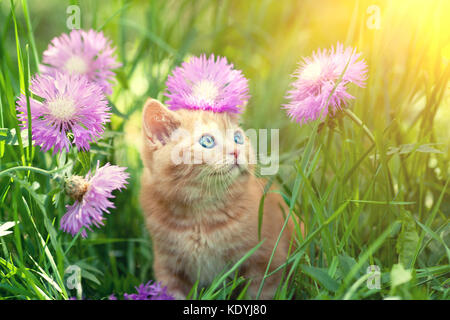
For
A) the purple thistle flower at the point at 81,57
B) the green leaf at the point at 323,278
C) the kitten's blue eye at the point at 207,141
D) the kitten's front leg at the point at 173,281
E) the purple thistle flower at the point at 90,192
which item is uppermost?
the purple thistle flower at the point at 81,57

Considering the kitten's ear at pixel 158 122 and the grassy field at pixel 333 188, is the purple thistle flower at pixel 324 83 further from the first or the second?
the kitten's ear at pixel 158 122

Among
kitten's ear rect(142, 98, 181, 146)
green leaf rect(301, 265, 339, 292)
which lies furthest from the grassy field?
kitten's ear rect(142, 98, 181, 146)

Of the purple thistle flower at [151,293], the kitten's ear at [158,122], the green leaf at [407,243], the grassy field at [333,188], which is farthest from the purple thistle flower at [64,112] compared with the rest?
the green leaf at [407,243]

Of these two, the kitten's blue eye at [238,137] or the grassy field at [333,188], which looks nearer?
the grassy field at [333,188]

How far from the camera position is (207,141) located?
1.14 metres

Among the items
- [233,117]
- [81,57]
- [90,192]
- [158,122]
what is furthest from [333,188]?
[81,57]

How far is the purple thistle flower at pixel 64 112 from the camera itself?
90 cm

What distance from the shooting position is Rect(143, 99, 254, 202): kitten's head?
3.66 feet

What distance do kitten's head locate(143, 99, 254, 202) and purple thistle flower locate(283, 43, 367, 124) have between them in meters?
0.23

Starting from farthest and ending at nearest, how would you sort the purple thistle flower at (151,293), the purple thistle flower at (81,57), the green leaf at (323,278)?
the purple thistle flower at (81,57), the purple thistle flower at (151,293), the green leaf at (323,278)

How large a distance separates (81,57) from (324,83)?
0.64 metres

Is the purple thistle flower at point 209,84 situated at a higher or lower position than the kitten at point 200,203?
higher

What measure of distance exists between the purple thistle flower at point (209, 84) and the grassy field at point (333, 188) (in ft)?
0.64

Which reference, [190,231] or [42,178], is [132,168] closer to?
[42,178]
